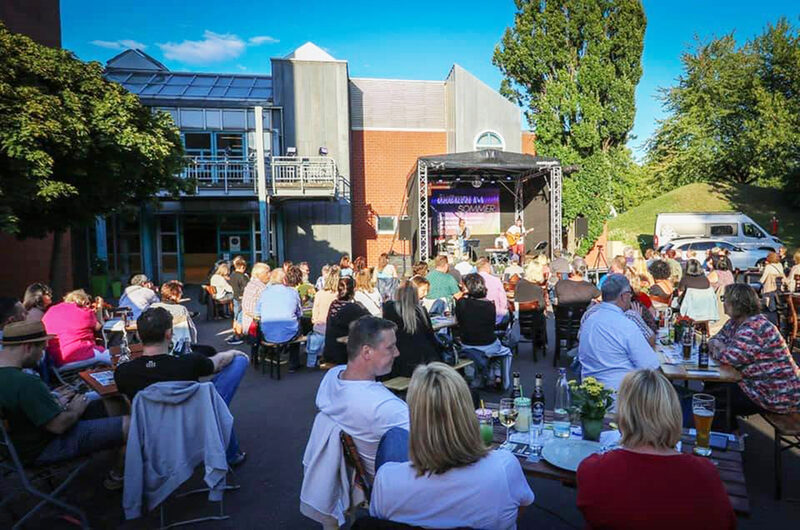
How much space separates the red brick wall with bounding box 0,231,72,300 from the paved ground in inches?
341

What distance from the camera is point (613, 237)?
22.8m

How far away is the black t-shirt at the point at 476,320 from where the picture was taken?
5.61 metres

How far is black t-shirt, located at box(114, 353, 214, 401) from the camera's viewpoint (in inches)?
126

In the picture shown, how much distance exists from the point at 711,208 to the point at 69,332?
2773 cm

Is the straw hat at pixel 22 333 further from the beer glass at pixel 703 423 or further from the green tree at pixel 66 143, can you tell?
the green tree at pixel 66 143

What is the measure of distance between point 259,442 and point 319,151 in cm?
1486

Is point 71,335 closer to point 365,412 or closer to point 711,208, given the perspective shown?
point 365,412

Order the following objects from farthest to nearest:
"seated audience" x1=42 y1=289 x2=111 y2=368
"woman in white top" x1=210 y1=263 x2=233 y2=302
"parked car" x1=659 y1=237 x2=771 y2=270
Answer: "parked car" x1=659 y1=237 x2=771 y2=270
"woman in white top" x1=210 y1=263 x2=233 y2=302
"seated audience" x1=42 y1=289 x2=111 y2=368

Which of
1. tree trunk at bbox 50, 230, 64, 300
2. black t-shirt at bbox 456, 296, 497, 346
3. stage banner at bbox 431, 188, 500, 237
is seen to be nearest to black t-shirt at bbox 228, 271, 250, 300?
tree trunk at bbox 50, 230, 64, 300

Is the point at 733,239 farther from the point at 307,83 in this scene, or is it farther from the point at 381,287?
the point at 307,83

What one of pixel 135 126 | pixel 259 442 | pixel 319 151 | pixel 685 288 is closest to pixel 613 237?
pixel 319 151

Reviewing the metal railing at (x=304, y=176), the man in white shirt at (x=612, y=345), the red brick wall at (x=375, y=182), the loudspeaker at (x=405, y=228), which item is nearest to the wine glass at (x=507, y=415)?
the man in white shirt at (x=612, y=345)

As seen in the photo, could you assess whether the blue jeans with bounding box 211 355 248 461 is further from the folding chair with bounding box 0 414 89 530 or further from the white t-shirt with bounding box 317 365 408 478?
the white t-shirt with bounding box 317 365 408 478

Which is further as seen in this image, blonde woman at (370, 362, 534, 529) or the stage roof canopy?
the stage roof canopy
